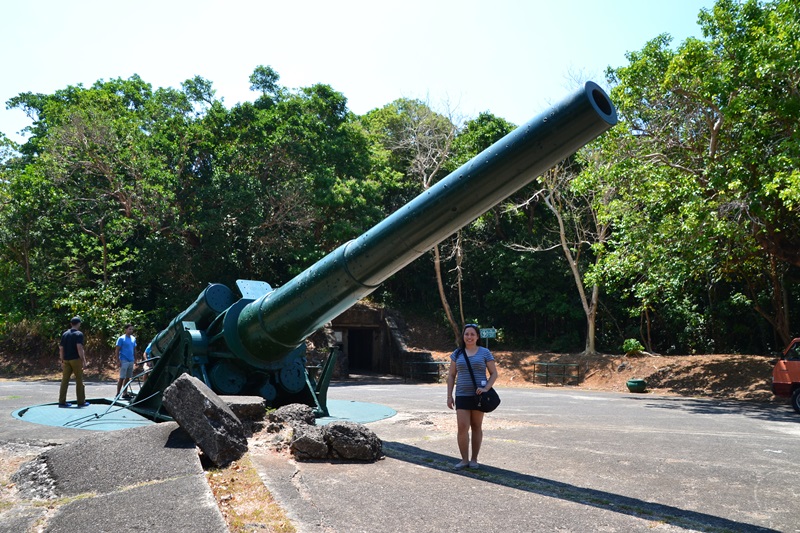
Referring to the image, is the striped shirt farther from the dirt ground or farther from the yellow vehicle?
the dirt ground

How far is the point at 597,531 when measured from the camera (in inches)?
149

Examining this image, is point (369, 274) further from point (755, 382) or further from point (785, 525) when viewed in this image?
point (755, 382)

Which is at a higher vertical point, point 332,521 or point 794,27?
point 794,27

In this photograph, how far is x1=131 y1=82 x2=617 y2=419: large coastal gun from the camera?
444 centimetres

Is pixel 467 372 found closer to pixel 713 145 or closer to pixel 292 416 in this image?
pixel 292 416

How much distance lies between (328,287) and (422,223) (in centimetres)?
140

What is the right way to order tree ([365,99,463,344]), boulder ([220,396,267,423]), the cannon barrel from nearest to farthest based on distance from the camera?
the cannon barrel → boulder ([220,396,267,423]) → tree ([365,99,463,344])

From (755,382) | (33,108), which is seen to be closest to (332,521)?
(755,382)

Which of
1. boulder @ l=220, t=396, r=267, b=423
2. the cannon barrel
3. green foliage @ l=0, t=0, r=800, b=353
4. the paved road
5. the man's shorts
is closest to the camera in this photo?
the paved road

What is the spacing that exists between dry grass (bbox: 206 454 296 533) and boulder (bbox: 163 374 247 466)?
0.12 metres

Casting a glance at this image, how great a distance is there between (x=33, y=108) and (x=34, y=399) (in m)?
32.0

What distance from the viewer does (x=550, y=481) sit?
5.11 metres

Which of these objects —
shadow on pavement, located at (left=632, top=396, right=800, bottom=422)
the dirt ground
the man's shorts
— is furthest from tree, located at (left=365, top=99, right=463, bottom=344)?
the man's shorts

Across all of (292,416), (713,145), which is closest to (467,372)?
(292,416)
